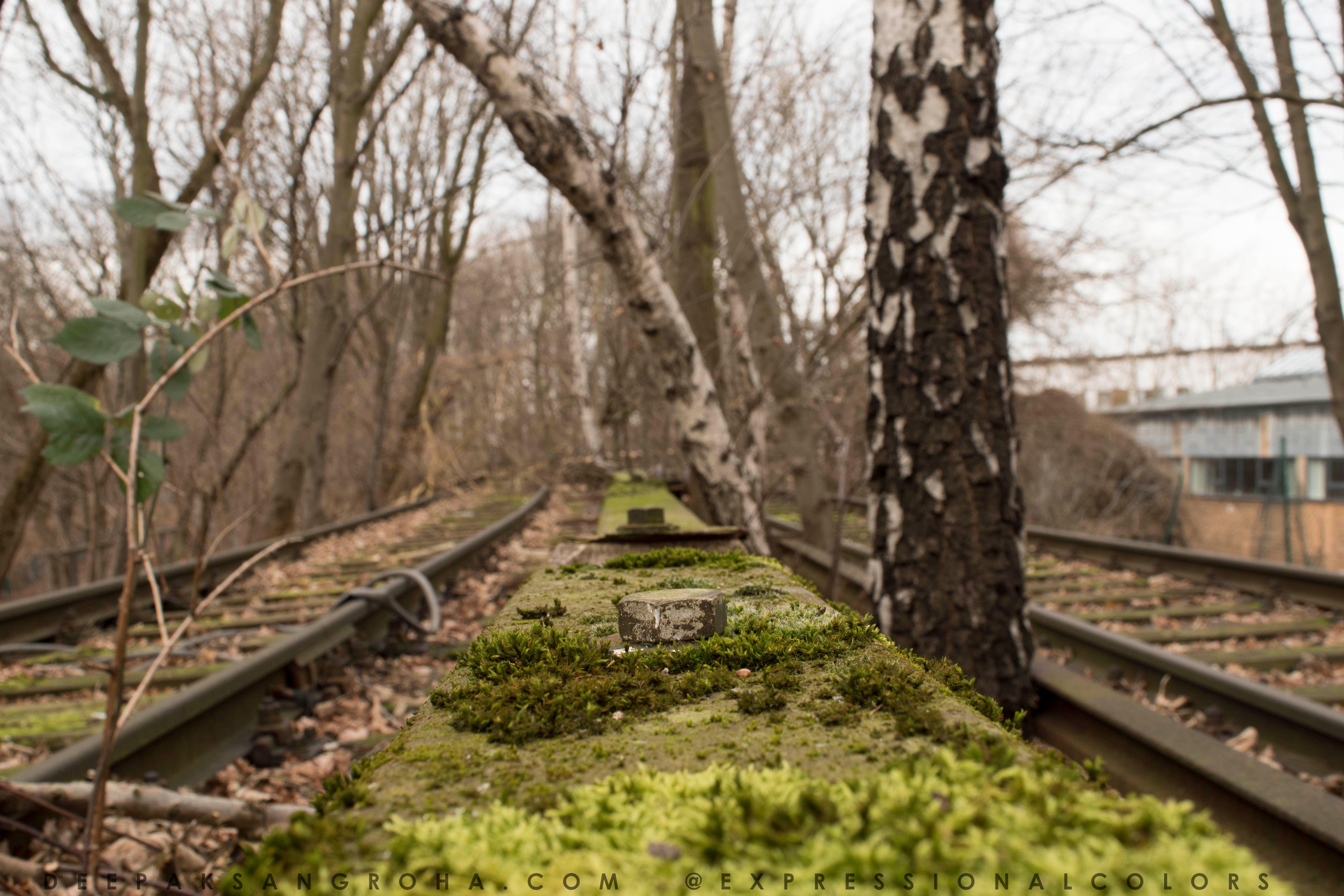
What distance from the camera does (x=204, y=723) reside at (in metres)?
3.35

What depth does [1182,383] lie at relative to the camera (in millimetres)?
32375

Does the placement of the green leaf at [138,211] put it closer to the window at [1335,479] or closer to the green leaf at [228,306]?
Result: the green leaf at [228,306]

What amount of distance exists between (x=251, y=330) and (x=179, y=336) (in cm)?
23

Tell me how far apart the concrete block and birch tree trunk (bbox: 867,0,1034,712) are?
6.45ft

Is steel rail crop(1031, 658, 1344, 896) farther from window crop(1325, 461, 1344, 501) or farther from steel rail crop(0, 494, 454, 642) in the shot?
window crop(1325, 461, 1344, 501)

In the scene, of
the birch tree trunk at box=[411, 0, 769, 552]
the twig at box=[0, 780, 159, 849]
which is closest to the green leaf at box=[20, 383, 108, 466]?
the twig at box=[0, 780, 159, 849]

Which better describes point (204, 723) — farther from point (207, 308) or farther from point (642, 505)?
point (642, 505)

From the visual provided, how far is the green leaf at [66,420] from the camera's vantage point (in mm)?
1656

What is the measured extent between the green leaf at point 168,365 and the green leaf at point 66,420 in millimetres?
169

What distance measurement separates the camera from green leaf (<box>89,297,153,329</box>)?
1.78 meters

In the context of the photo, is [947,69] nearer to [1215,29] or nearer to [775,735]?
[775,735]

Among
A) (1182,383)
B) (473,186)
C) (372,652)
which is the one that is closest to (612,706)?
(372,652)

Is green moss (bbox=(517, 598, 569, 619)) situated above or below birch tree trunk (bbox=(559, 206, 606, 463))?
below

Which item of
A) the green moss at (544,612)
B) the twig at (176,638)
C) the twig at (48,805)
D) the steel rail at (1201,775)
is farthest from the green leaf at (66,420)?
the steel rail at (1201,775)
